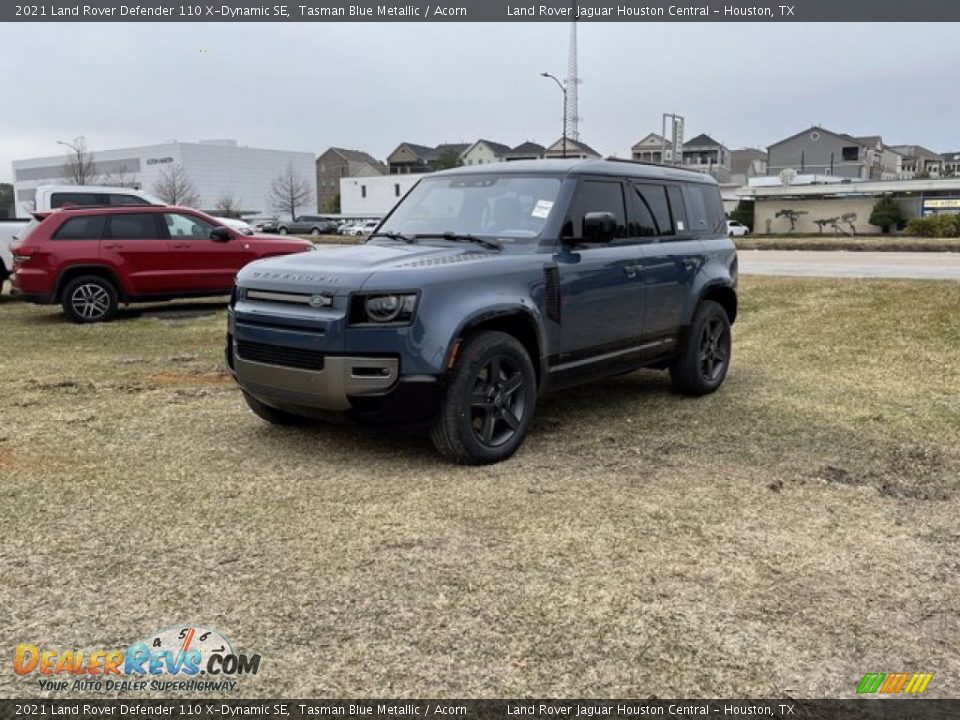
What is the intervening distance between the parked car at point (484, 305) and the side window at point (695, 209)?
0.04 meters

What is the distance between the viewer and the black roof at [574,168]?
229 inches

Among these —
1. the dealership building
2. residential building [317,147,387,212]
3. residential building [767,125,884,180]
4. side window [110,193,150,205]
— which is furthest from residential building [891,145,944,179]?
side window [110,193,150,205]

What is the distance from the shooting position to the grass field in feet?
9.56

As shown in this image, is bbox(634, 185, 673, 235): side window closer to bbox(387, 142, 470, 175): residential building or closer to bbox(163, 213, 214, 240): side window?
bbox(163, 213, 214, 240): side window

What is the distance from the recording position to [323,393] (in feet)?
15.3

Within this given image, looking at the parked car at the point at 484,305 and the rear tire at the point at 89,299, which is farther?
the rear tire at the point at 89,299

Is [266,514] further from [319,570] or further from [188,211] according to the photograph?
[188,211]

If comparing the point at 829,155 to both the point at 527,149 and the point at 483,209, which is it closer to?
the point at 527,149

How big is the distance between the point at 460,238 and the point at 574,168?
0.98 metres

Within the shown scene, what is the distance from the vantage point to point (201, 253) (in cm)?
1227

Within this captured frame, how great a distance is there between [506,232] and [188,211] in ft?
27.1

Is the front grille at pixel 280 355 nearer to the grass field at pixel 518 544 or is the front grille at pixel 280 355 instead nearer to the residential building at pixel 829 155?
the grass field at pixel 518 544

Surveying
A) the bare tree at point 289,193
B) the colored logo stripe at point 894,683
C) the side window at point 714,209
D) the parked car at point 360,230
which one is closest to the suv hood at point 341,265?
the side window at point 714,209

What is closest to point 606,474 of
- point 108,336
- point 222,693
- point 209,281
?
point 222,693
